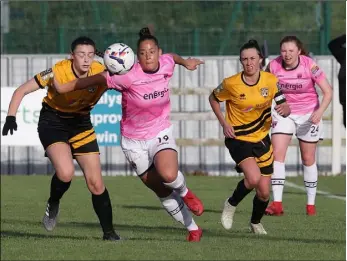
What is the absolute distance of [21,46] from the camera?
23.6 metres

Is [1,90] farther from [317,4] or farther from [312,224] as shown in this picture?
[312,224]

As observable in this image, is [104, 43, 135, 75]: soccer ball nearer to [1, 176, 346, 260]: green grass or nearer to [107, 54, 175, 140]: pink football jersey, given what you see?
[107, 54, 175, 140]: pink football jersey

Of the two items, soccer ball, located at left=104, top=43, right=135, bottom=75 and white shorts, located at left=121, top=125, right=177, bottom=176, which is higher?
soccer ball, located at left=104, top=43, right=135, bottom=75

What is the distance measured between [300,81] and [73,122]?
13.1 ft

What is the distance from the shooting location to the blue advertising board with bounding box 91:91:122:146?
22859 mm

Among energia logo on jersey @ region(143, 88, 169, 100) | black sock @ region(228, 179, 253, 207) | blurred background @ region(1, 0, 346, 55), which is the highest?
blurred background @ region(1, 0, 346, 55)

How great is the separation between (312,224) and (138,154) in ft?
9.26

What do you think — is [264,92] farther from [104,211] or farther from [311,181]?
[311,181]

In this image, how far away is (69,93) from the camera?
12.1 metres

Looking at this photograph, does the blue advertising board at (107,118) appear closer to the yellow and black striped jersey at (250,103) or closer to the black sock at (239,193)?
the black sock at (239,193)

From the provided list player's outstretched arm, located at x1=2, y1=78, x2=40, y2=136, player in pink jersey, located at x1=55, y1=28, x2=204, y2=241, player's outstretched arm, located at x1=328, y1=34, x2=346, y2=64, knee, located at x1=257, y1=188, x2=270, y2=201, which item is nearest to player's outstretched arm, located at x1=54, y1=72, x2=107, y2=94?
player in pink jersey, located at x1=55, y1=28, x2=204, y2=241

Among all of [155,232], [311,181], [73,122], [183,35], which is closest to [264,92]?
[155,232]

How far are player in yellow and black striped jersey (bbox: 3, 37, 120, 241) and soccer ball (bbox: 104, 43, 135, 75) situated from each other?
0.43 m

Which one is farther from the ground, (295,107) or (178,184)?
(295,107)
